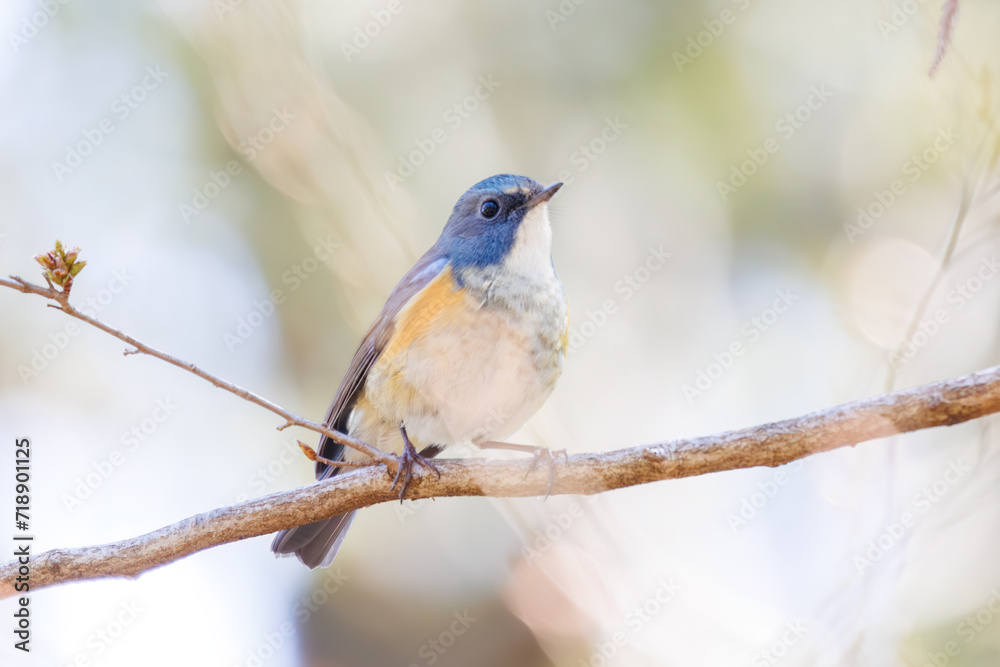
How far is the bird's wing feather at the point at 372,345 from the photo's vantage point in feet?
12.6

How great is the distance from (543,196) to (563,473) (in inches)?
61.8

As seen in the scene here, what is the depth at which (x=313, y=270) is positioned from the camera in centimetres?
514

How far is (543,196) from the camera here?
3.94 m

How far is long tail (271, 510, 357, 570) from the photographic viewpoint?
3.95 metres

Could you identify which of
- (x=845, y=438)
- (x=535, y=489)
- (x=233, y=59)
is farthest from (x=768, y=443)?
(x=233, y=59)

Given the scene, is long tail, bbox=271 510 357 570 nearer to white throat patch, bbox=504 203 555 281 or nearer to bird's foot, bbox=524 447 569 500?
bird's foot, bbox=524 447 569 500

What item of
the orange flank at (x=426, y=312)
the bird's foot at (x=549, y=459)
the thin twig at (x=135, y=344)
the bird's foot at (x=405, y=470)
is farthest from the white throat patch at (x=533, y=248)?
the thin twig at (x=135, y=344)

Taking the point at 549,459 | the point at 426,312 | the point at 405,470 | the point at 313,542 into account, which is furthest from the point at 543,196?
the point at 313,542

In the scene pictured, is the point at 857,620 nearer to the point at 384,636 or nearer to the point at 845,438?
the point at 845,438

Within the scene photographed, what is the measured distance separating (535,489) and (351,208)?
7.62 ft

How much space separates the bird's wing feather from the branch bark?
82cm

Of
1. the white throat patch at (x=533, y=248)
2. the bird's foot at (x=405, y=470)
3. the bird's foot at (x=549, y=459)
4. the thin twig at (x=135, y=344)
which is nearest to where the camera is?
the thin twig at (x=135, y=344)

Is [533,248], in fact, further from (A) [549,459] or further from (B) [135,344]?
(B) [135,344]

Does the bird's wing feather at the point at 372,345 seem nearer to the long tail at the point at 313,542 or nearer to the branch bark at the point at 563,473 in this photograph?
the long tail at the point at 313,542
